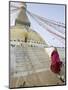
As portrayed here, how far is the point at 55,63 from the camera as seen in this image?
2119 millimetres

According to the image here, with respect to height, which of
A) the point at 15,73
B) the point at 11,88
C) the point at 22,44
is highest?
the point at 22,44

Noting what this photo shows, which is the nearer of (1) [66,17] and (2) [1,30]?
(2) [1,30]

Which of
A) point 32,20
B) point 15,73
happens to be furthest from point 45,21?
point 15,73

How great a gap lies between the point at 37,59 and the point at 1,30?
438 mm

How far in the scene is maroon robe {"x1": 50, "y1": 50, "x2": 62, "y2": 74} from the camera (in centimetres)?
211

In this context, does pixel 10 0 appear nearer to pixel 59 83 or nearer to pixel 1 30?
pixel 1 30

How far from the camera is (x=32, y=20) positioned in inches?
81.3

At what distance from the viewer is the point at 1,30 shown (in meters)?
2.00

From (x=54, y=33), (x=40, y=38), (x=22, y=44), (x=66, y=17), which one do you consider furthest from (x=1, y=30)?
(x=66, y=17)

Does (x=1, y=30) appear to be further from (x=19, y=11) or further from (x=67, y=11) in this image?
(x=67, y=11)

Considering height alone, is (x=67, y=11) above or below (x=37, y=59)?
above

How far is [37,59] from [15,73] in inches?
9.8

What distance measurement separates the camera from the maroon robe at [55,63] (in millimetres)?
2111

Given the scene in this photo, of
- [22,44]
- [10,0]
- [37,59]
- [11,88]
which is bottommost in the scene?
[11,88]
